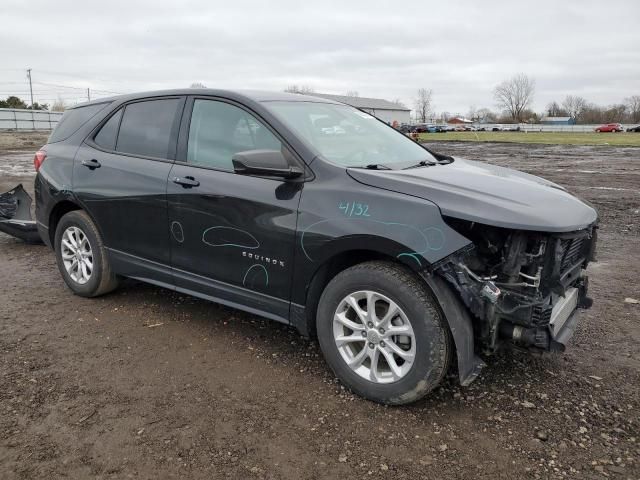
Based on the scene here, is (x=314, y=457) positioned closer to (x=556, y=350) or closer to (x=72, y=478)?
(x=72, y=478)

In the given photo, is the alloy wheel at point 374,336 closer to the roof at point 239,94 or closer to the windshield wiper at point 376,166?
the windshield wiper at point 376,166

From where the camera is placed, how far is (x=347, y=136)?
3924mm

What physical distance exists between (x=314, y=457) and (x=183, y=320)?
82.2 inches

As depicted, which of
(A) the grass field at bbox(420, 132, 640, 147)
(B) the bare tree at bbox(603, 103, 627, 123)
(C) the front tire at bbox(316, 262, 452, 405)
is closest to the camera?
(C) the front tire at bbox(316, 262, 452, 405)

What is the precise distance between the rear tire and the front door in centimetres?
100

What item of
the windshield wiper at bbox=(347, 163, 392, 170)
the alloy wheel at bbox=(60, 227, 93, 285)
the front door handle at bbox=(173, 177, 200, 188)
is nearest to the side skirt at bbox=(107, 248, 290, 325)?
the alloy wheel at bbox=(60, 227, 93, 285)

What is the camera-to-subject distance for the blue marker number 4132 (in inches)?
121

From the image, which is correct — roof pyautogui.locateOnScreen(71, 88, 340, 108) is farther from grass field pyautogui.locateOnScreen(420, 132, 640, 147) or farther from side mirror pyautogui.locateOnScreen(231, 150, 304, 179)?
grass field pyautogui.locateOnScreen(420, 132, 640, 147)

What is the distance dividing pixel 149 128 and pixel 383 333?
256 centimetres

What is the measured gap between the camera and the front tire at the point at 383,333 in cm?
293

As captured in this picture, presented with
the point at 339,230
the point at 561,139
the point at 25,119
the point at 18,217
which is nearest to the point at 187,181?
the point at 339,230

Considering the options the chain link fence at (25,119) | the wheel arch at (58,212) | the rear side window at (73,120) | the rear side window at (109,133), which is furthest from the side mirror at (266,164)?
the chain link fence at (25,119)

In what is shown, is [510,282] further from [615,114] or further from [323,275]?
[615,114]

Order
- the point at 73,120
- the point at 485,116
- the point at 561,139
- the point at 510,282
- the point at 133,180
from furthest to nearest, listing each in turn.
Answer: the point at 485,116, the point at 561,139, the point at 73,120, the point at 133,180, the point at 510,282
